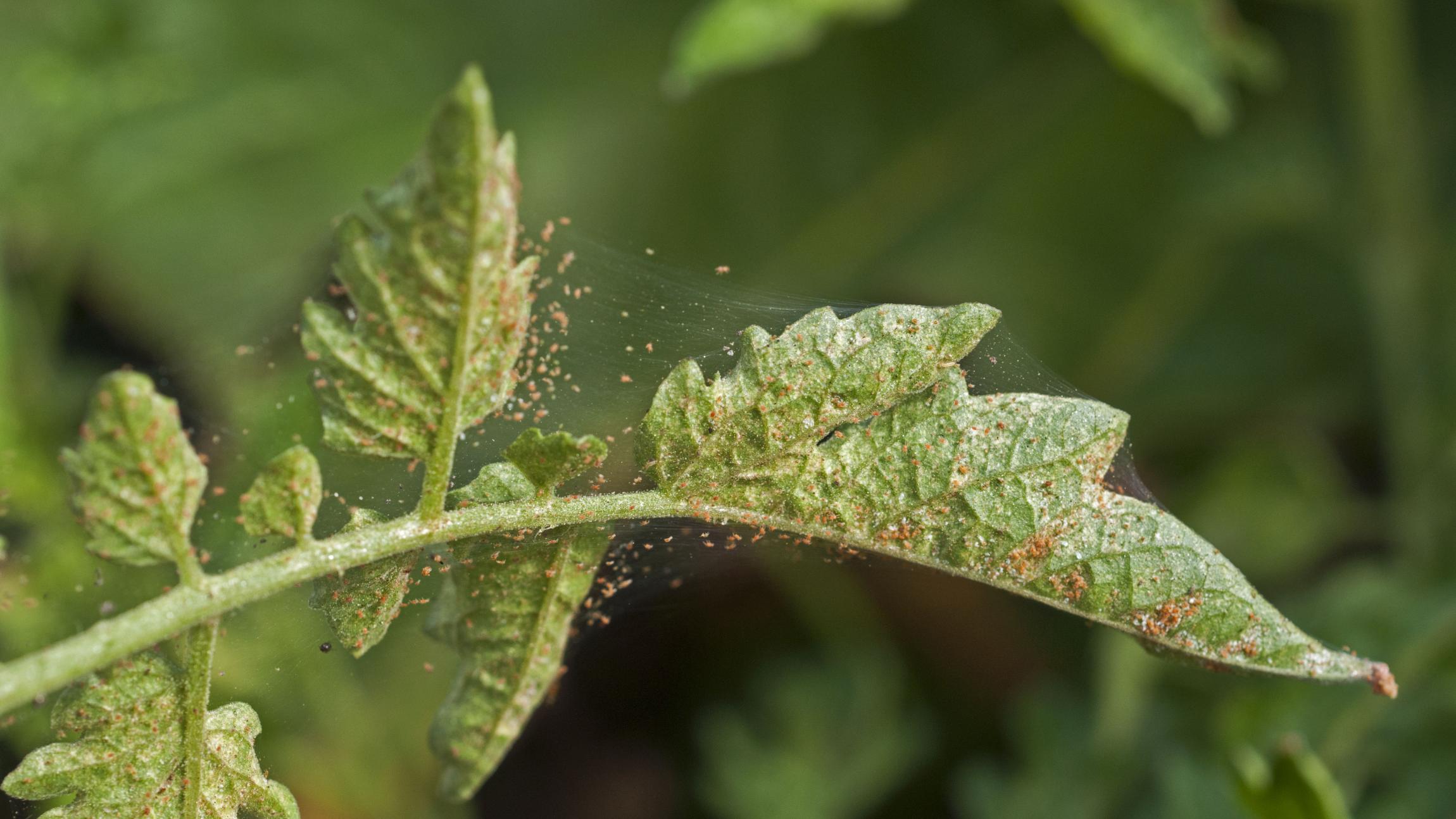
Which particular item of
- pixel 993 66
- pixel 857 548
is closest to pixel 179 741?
pixel 857 548

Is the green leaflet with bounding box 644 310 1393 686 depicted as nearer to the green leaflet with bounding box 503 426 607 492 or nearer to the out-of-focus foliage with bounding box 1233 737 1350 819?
the green leaflet with bounding box 503 426 607 492

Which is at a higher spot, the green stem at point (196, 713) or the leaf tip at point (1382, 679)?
the green stem at point (196, 713)

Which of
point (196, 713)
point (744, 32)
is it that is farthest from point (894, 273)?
point (196, 713)

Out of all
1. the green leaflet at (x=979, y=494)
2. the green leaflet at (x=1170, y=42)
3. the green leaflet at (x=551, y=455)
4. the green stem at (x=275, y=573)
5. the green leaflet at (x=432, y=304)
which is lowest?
the green leaflet at (x=979, y=494)

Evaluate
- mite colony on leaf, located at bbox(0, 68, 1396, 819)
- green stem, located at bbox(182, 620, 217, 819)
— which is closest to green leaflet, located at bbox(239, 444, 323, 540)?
mite colony on leaf, located at bbox(0, 68, 1396, 819)

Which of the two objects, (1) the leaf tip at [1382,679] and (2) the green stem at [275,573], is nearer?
(2) the green stem at [275,573]

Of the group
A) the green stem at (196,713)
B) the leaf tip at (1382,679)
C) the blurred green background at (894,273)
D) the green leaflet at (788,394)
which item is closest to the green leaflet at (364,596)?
the green stem at (196,713)

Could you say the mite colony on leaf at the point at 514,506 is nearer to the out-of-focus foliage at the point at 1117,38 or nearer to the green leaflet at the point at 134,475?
the green leaflet at the point at 134,475
